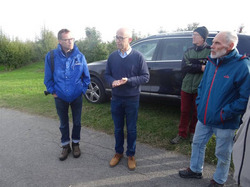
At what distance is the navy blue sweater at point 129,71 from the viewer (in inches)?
104

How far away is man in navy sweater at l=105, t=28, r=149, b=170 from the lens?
2607 mm

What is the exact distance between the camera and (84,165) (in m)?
3.01

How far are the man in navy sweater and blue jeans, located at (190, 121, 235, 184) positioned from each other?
88cm

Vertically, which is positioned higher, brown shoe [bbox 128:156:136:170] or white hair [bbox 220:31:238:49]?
white hair [bbox 220:31:238:49]

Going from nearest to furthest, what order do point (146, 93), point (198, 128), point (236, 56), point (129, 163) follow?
point (236, 56) → point (198, 128) → point (129, 163) → point (146, 93)

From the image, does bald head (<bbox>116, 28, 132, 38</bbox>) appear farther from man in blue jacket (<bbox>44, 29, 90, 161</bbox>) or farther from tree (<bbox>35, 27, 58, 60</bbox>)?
tree (<bbox>35, 27, 58, 60</bbox>)

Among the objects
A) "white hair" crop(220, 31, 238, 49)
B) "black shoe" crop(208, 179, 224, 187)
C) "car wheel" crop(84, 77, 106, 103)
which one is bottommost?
"black shoe" crop(208, 179, 224, 187)

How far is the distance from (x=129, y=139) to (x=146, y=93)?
195 centimetres

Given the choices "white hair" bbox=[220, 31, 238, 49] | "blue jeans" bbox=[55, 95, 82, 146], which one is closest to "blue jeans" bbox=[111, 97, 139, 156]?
"blue jeans" bbox=[55, 95, 82, 146]

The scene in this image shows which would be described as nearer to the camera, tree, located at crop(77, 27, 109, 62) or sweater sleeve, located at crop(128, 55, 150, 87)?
sweater sleeve, located at crop(128, 55, 150, 87)

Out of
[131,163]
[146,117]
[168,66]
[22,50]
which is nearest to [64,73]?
[131,163]

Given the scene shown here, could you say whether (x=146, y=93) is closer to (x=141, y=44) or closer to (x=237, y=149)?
(x=141, y=44)

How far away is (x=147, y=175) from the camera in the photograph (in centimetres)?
274

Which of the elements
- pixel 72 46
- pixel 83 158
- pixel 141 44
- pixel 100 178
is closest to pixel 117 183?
pixel 100 178
